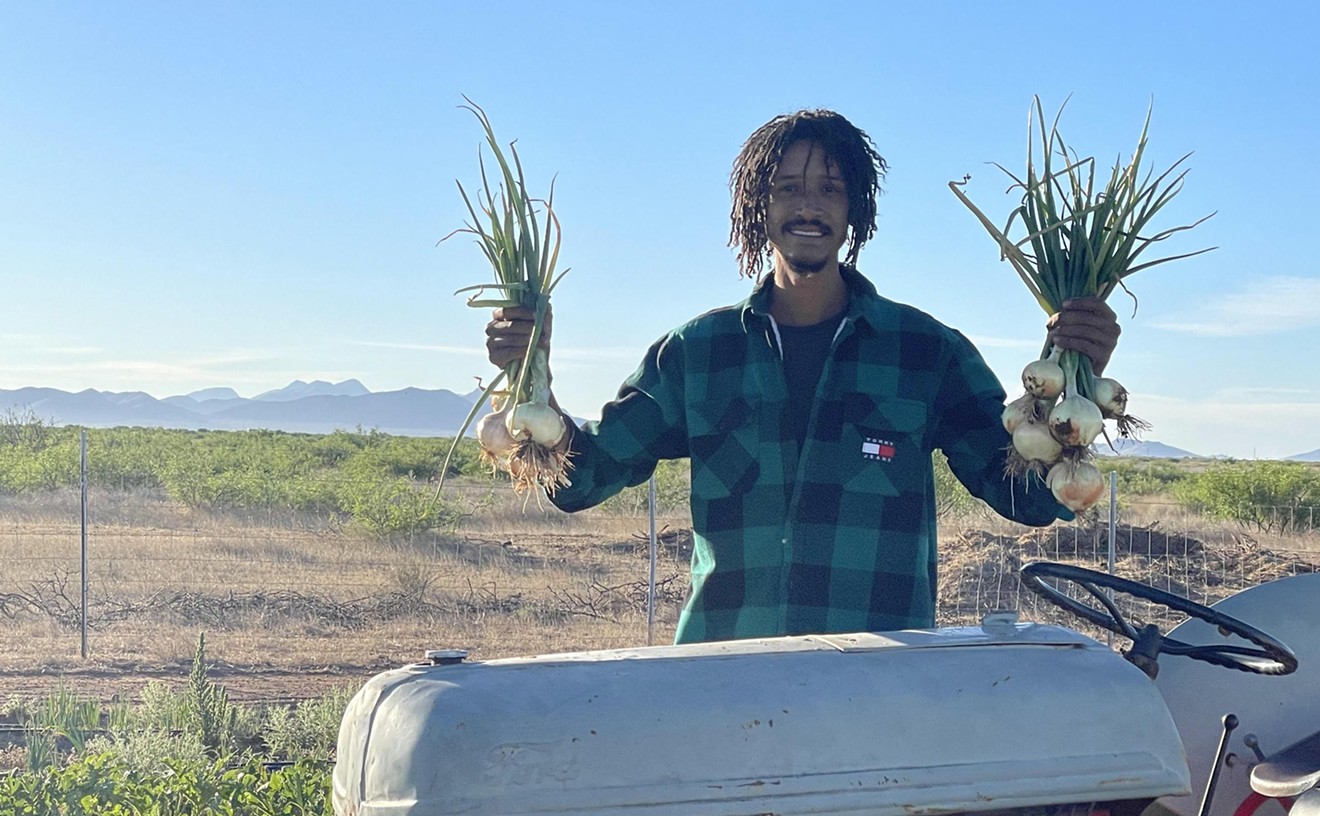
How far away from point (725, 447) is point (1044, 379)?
0.79 meters

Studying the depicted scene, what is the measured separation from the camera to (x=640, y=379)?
10.6ft

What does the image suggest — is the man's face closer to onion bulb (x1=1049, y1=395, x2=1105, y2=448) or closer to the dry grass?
onion bulb (x1=1049, y1=395, x2=1105, y2=448)

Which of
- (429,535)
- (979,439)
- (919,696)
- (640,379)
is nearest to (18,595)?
(429,535)

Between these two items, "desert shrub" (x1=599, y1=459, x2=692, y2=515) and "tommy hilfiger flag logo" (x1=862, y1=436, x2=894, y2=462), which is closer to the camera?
"tommy hilfiger flag logo" (x1=862, y1=436, x2=894, y2=462)

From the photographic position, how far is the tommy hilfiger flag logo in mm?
2918

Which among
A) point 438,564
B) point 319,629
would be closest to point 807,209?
point 319,629

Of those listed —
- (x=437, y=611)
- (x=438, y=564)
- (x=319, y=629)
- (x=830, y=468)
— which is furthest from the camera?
(x=438, y=564)

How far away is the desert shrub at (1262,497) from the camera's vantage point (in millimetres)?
20594

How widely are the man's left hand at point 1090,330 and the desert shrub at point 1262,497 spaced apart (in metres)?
19.2

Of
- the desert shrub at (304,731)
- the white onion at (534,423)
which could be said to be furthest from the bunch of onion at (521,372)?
the desert shrub at (304,731)

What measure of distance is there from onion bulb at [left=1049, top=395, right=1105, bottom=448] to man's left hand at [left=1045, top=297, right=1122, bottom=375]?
0.32 feet

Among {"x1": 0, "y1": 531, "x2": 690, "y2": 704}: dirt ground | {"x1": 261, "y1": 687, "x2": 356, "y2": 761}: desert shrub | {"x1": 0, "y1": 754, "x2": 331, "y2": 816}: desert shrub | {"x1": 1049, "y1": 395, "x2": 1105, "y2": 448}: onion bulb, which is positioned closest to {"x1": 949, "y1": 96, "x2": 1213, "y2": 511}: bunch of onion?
{"x1": 1049, "y1": 395, "x2": 1105, "y2": 448}: onion bulb

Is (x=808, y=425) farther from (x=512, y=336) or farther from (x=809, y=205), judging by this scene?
Answer: (x=512, y=336)

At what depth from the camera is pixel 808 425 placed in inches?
117
